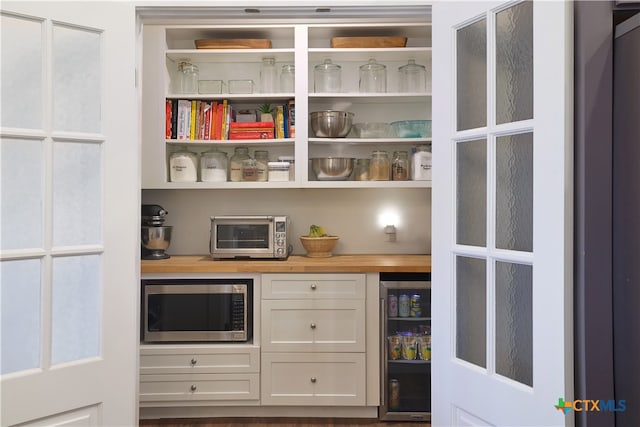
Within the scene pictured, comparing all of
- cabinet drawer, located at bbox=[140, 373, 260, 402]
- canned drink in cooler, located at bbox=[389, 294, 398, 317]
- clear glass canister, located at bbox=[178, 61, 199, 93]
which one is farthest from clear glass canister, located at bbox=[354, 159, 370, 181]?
cabinet drawer, located at bbox=[140, 373, 260, 402]

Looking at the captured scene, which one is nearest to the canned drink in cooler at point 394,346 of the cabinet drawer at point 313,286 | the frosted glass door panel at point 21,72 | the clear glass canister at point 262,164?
the cabinet drawer at point 313,286

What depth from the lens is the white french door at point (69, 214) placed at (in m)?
1.46

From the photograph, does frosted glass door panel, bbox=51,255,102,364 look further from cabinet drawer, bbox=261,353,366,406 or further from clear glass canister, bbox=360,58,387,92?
clear glass canister, bbox=360,58,387,92

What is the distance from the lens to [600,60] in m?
1.23

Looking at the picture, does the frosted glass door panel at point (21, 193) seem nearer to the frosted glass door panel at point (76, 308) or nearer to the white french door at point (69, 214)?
the white french door at point (69, 214)

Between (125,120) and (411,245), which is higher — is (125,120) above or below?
above

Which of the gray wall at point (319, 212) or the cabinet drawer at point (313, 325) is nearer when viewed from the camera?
the cabinet drawer at point (313, 325)

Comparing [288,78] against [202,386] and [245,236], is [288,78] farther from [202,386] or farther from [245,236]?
[202,386]

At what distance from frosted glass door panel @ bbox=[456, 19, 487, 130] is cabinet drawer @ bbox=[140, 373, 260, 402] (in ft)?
6.51

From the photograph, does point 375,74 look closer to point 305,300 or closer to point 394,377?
point 305,300

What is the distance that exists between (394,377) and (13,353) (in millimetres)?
2047

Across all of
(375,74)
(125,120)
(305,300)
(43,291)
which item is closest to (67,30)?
(125,120)

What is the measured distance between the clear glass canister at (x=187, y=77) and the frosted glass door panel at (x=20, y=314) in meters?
1.98

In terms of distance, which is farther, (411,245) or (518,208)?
(411,245)
